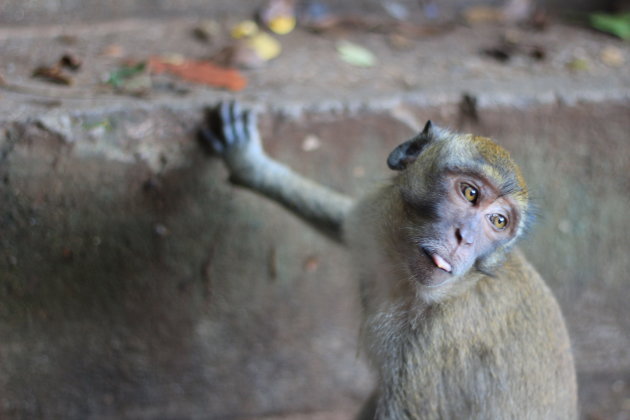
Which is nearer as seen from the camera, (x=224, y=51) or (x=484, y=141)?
(x=484, y=141)

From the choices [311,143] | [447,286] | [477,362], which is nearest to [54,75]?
[311,143]

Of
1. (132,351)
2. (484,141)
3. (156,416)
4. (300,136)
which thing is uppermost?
(484,141)

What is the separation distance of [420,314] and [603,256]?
163 centimetres

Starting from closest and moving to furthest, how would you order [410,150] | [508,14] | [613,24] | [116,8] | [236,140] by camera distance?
[410,150], [236,140], [116,8], [613,24], [508,14]

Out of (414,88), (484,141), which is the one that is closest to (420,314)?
(484,141)

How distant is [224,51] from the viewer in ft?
12.7

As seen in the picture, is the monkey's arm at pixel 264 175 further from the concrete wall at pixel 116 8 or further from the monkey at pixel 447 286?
the concrete wall at pixel 116 8

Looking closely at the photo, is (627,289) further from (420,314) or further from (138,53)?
(138,53)

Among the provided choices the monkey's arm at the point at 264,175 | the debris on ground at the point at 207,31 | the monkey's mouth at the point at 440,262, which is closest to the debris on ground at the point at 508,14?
the debris on ground at the point at 207,31

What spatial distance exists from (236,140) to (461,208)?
1.19 metres

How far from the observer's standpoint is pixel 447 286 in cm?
279

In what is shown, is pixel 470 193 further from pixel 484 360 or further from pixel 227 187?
pixel 227 187

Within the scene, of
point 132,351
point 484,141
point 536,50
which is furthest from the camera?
point 536,50

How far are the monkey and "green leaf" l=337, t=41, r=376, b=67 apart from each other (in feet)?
3.19
